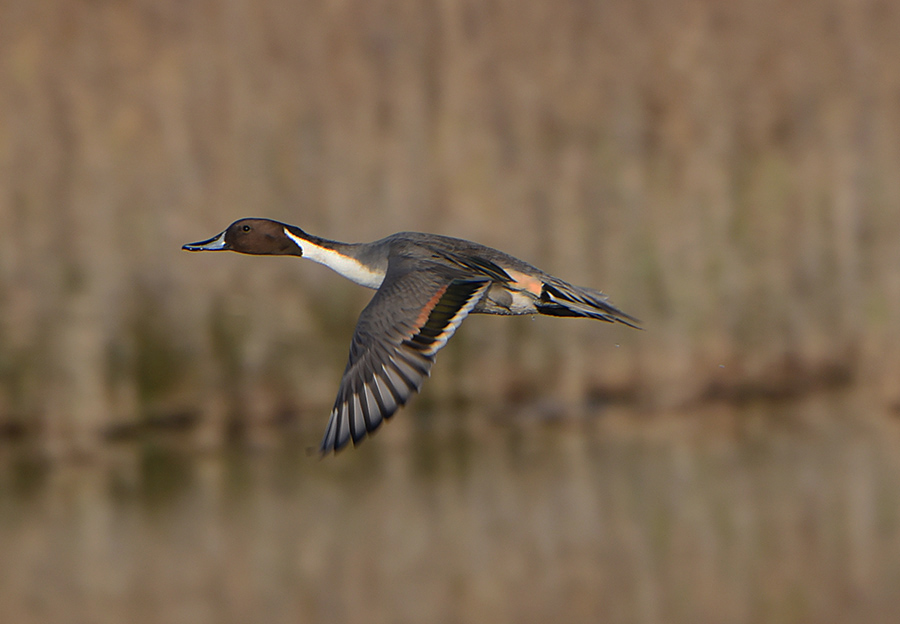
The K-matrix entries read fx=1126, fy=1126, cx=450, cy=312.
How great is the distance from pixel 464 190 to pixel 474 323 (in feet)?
2.24

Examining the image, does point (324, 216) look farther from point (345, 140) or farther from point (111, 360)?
point (111, 360)

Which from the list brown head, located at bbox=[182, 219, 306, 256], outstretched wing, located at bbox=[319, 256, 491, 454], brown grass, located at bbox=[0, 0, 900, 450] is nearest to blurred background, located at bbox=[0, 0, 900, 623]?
brown grass, located at bbox=[0, 0, 900, 450]

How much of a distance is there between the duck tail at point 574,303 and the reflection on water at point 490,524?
2.54 m

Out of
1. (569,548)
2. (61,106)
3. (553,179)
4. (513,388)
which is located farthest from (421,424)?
(61,106)

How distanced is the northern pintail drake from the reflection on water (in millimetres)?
2422

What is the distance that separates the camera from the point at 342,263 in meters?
3.03

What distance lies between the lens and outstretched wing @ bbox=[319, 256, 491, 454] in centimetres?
227

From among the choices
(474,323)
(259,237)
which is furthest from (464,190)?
(259,237)

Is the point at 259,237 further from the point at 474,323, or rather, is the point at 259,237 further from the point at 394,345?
the point at 474,323

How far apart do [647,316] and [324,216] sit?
1.74m

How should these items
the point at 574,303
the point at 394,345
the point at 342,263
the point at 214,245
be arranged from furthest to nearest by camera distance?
the point at 214,245 < the point at 342,263 < the point at 574,303 < the point at 394,345

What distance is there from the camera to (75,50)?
5434 millimetres

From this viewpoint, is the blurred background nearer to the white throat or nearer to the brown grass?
the brown grass

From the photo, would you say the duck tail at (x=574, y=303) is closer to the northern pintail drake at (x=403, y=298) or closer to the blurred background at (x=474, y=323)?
the northern pintail drake at (x=403, y=298)
